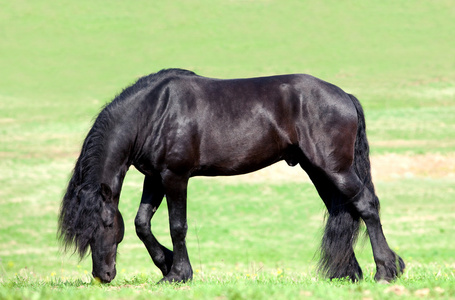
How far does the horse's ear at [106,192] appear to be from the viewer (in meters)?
7.23

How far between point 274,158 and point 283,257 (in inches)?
351

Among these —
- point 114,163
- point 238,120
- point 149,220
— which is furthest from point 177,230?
point 238,120

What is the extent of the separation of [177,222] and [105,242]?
0.87m

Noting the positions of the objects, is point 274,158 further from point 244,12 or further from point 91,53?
point 244,12

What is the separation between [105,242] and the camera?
287 inches

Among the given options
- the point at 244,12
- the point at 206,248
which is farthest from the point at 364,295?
the point at 244,12

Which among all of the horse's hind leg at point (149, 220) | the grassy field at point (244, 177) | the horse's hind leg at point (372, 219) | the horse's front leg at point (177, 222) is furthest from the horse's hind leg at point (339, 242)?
the horse's hind leg at point (149, 220)

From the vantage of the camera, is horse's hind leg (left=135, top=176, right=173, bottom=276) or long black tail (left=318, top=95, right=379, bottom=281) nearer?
horse's hind leg (left=135, top=176, right=173, bottom=276)

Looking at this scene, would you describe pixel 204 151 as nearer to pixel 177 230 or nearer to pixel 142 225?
pixel 177 230

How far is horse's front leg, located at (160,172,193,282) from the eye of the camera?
7465 mm

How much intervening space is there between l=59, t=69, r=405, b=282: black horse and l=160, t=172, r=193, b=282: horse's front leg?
0.04 feet

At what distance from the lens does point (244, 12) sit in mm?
66375

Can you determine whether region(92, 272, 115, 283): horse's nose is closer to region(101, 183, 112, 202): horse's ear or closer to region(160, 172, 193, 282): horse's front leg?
region(160, 172, 193, 282): horse's front leg

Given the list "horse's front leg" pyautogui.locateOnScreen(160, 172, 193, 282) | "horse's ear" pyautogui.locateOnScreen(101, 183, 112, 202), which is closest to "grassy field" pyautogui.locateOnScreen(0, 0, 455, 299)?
"horse's front leg" pyautogui.locateOnScreen(160, 172, 193, 282)
